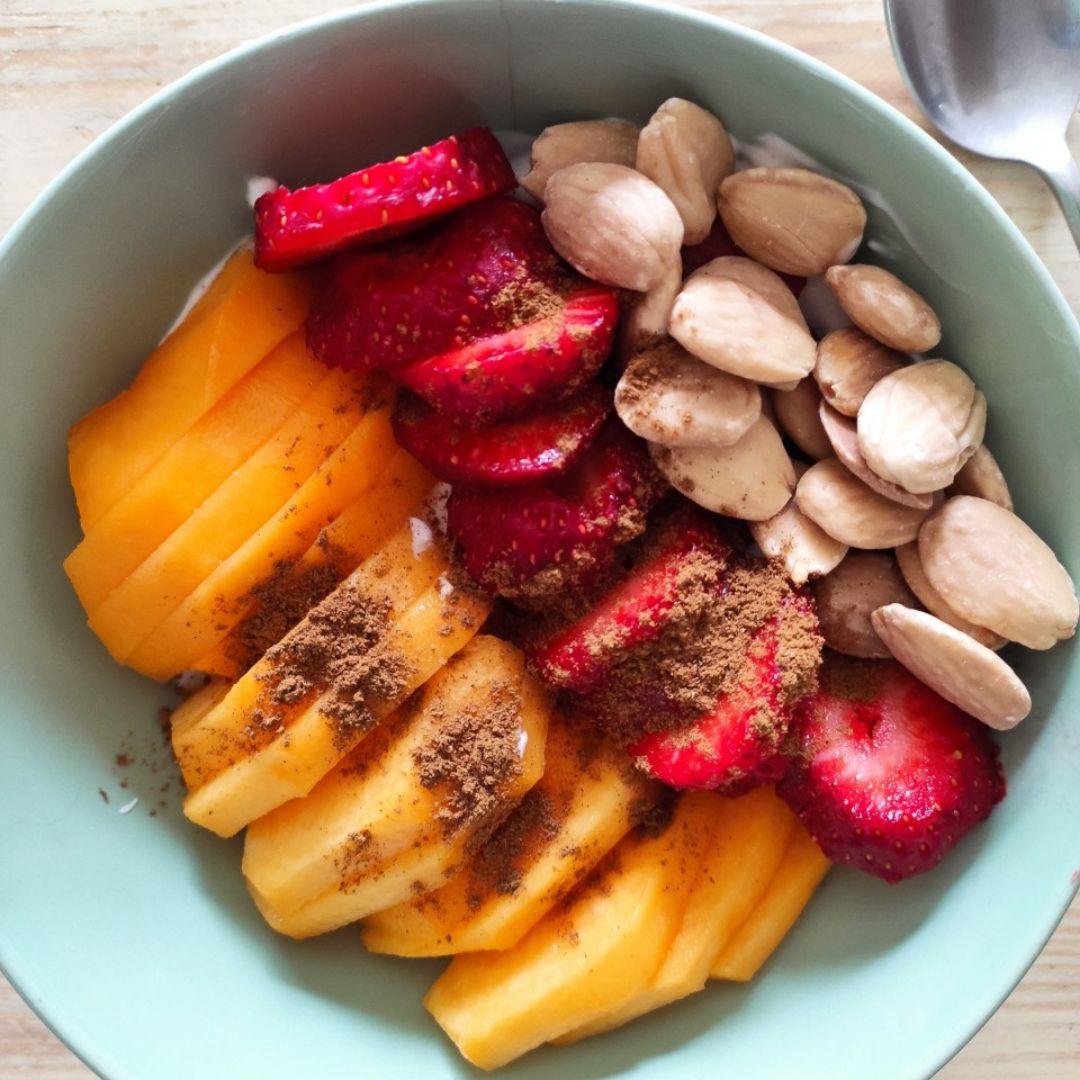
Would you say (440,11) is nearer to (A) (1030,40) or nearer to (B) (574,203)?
(B) (574,203)

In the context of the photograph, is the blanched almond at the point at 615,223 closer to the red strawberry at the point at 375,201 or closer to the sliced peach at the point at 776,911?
the red strawberry at the point at 375,201

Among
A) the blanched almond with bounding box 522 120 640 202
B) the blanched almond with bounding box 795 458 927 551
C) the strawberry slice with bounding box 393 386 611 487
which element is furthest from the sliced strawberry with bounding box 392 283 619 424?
the blanched almond with bounding box 795 458 927 551

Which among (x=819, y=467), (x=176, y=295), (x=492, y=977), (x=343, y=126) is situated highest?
(x=343, y=126)

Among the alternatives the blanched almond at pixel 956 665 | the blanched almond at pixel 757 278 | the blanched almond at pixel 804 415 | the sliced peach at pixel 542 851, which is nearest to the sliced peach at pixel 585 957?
the sliced peach at pixel 542 851

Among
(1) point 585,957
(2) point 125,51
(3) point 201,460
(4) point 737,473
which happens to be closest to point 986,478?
(4) point 737,473

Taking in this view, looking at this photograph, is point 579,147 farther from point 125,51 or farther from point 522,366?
point 125,51

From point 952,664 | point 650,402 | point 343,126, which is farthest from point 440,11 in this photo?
point 952,664

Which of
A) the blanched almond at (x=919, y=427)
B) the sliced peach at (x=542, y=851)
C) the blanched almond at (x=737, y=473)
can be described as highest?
the blanched almond at (x=919, y=427)
